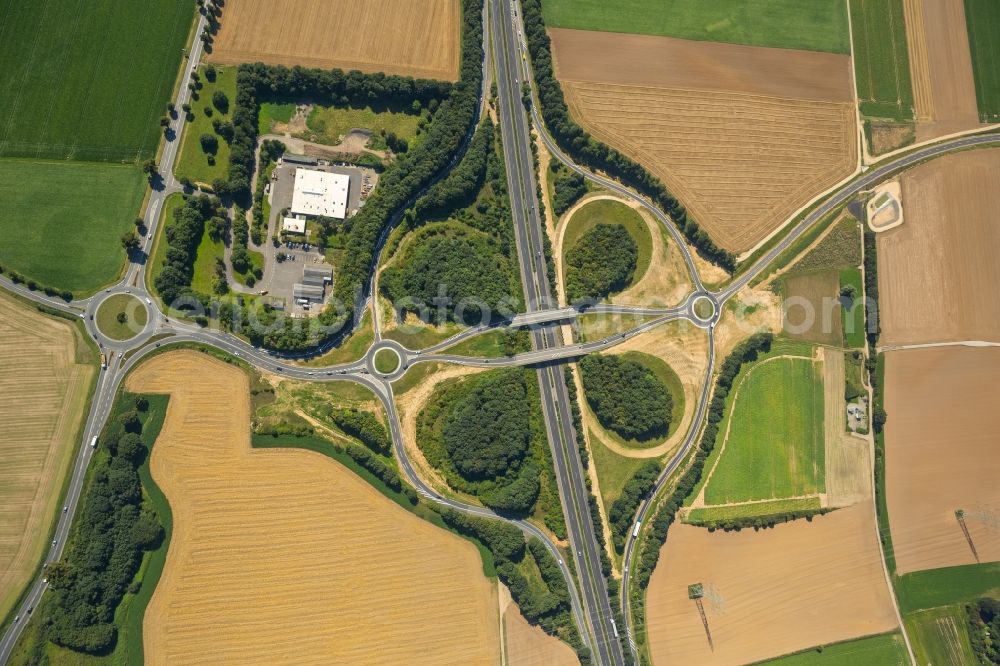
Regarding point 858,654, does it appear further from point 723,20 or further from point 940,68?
point 723,20

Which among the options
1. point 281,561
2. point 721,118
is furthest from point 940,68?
point 281,561

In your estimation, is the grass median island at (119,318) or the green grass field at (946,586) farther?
the green grass field at (946,586)

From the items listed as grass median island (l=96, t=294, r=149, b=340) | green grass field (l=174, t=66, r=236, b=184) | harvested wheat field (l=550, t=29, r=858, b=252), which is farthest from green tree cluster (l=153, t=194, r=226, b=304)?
harvested wheat field (l=550, t=29, r=858, b=252)

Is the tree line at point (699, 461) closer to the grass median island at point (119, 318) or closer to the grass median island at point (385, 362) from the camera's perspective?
the grass median island at point (385, 362)

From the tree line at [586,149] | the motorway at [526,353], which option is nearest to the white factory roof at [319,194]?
the motorway at [526,353]

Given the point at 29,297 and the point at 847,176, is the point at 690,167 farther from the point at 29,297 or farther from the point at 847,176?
the point at 29,297

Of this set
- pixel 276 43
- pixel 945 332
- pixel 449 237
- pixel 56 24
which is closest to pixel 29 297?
pixel 56 24
